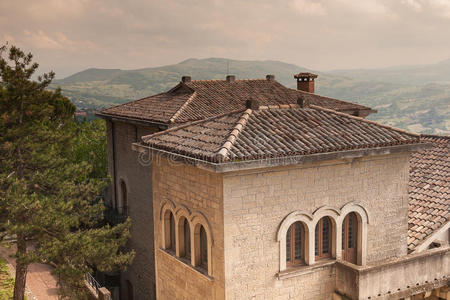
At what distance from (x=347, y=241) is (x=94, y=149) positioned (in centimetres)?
3183

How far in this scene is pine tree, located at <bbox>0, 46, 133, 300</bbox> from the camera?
14828 millimetres

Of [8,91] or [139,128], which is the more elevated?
[8,91]

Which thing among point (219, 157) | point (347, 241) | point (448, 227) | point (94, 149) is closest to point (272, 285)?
point (347, 241)

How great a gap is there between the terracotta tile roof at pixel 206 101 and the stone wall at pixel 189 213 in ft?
16.9

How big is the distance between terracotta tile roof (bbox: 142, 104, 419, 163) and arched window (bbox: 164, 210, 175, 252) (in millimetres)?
2136

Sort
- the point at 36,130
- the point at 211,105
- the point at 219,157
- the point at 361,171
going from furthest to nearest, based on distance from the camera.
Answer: the point at 211,105
the point at 36,130
the point at 361,171
the point at 219,157

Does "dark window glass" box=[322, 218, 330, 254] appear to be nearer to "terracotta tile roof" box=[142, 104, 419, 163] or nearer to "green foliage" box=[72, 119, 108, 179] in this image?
"terracotta tile roof" box=[142, 104, 419, 163]

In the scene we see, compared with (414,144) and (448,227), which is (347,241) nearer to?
(414,144)

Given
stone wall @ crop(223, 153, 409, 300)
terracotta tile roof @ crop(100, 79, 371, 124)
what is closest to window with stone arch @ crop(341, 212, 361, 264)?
stone wall @ crop(223, 153, 409, 300)

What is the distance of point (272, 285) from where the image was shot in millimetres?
10578

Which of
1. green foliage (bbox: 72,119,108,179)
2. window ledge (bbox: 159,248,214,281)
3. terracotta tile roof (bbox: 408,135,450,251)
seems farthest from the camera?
green foliage (bbox: 72,119,108,179)

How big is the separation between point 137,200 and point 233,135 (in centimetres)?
1203

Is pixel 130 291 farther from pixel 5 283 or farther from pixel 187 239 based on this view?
pixel 187 239

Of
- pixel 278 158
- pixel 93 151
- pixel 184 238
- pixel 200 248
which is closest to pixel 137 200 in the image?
pixel 184 238
